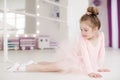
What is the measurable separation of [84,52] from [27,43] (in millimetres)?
3470

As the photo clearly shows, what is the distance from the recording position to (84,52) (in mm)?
1654

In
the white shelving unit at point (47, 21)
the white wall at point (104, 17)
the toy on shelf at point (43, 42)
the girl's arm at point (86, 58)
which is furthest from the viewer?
the white wall at point (104, 17)

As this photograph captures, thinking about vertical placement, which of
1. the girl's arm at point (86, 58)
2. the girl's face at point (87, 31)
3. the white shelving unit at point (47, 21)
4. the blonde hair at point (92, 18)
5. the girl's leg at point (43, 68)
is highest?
the white shelving unit at point (47, 21)

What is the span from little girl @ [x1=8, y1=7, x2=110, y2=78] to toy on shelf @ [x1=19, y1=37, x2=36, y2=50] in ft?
10.3

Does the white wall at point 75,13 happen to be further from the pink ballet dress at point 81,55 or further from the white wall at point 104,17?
the white wall at point 104,17

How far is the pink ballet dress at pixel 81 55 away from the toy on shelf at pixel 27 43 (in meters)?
3.23

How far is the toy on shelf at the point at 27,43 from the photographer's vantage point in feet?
16.4

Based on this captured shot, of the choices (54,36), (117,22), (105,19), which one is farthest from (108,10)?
(54,36)

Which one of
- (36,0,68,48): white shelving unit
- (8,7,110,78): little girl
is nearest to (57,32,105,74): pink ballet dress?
(8,7,110,78): little girl

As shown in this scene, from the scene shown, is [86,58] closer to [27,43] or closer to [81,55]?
[81,55]

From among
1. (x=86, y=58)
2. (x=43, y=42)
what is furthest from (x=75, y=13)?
(x=43, y=42)

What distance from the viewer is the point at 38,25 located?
532cm

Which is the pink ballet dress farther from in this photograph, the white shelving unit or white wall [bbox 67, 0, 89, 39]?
the white shelving unit

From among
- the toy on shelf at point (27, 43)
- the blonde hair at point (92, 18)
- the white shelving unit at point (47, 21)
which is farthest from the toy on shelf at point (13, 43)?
the blonde hair at point (92, 18)
